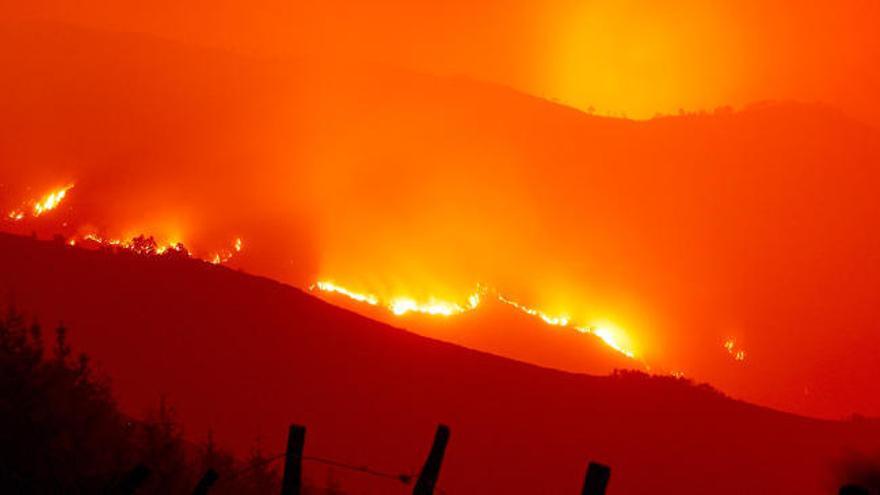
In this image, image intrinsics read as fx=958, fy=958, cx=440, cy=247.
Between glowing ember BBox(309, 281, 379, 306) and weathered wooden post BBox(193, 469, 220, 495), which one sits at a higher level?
glowing ember BBox(309, 281, 379, 306)

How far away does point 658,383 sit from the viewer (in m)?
18.9

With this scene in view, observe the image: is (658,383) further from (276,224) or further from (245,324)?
(276,224)

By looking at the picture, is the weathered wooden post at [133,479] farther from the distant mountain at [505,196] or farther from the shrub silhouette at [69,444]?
the distant mountain at [505,196]

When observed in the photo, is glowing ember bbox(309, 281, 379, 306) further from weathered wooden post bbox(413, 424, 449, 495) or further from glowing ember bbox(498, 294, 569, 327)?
weathered wooden post bbox(413, 424, 449, 495)

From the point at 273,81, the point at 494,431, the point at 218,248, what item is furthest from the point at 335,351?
the point at 273,81

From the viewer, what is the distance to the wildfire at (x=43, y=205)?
40875mm

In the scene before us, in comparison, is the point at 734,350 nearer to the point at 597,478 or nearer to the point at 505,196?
the point at 505,196

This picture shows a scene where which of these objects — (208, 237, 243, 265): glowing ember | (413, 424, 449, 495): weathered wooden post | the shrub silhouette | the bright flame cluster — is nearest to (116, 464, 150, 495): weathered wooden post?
the shrub silhouette

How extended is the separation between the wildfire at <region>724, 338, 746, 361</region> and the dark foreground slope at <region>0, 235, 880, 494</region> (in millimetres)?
24338

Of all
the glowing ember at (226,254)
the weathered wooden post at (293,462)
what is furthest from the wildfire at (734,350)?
the weathered wooden post at (293,462)

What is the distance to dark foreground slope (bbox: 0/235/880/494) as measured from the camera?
14062 mm

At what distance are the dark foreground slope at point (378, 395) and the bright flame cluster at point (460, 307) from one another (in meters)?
16.9

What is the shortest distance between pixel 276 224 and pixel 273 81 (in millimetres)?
21831

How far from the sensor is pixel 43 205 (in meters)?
43.0
